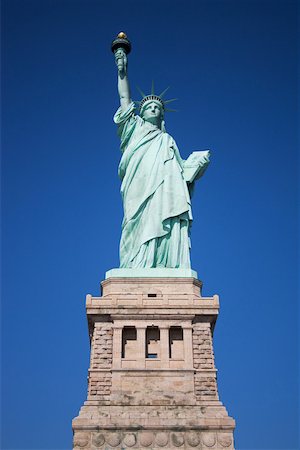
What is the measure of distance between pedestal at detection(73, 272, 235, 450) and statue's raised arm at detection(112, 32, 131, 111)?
9.27 meters

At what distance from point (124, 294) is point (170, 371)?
3514 mm

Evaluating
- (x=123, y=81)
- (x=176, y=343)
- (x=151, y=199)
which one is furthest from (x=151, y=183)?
(x=176, y=343)

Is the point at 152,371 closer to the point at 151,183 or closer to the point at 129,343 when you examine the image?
the point at 129,343

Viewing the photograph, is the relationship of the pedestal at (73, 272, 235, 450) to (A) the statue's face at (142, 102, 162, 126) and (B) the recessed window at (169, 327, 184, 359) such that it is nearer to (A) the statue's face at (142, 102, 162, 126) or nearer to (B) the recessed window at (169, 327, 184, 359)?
(B) the recessed window at (169, 327, 184, 359)

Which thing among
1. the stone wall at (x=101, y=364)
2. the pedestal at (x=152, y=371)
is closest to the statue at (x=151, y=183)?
the pedestal at (x=152, y=371)

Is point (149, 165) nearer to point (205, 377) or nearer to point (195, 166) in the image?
point (195, 166)

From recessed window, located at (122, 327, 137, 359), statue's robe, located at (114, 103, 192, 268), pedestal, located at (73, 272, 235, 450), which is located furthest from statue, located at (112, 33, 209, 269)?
recessed window, located at (122, 327, 137, 359)

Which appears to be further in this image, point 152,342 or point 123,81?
point 123,81

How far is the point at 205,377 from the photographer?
21.9 m

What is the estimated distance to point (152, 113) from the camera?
28922 mm

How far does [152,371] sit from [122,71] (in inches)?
570

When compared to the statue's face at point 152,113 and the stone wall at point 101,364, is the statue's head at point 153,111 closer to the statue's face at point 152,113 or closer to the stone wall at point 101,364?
the statue's face at point 152,113

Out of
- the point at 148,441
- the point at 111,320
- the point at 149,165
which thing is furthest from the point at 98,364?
the point at 149,165

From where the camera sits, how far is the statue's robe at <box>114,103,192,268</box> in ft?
83.5
